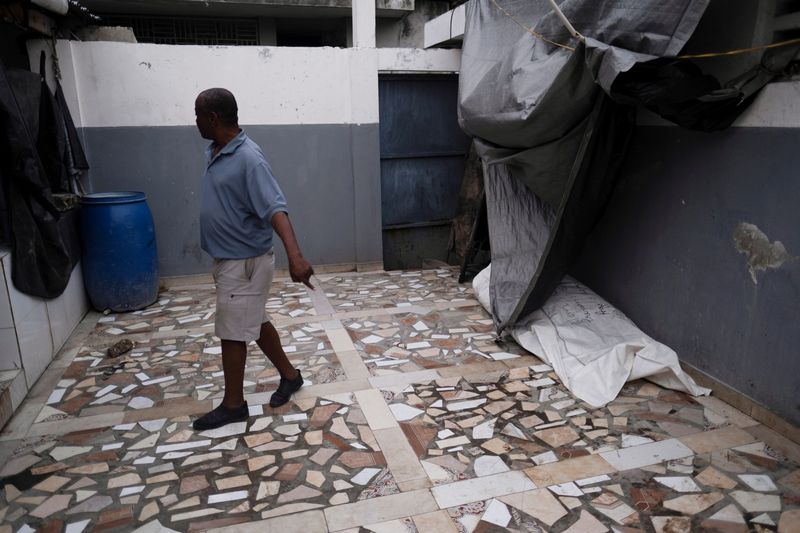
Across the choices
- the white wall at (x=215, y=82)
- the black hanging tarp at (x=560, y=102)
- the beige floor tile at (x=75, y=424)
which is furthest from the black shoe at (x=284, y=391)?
the white wall at (x=215, y=82)

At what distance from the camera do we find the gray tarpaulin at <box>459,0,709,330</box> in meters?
3.03

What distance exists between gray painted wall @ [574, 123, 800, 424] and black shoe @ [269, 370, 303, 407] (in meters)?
2.55

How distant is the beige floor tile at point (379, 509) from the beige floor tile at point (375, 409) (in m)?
0.63

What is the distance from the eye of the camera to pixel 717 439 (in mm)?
3057

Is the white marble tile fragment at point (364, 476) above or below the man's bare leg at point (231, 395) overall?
below

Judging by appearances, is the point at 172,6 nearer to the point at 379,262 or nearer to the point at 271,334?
the point at 379,262

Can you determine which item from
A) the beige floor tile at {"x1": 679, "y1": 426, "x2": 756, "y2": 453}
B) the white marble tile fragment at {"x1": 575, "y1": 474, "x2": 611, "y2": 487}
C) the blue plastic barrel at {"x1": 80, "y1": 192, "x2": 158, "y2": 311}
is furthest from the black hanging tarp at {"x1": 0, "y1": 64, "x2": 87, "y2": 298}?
the beige floor tile at {"x1": 679, "y1": 426, "x2": 756, "y2": 453}

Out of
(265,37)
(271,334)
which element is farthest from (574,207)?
(265,37)

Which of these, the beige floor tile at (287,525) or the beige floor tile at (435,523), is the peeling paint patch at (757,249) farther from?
the beige floor tile at (287,525)

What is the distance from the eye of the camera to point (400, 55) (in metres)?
6.36

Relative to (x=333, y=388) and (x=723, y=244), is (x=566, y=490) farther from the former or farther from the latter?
(x=723, y=244)

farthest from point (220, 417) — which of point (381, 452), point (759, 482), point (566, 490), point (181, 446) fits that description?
point (759, 482)

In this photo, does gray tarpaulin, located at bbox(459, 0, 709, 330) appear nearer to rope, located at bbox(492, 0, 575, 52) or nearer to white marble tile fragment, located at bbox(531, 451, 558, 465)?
rope, located at bbox(492, 0, 575, 52)

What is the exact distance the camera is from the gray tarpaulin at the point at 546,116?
3.03 meters
